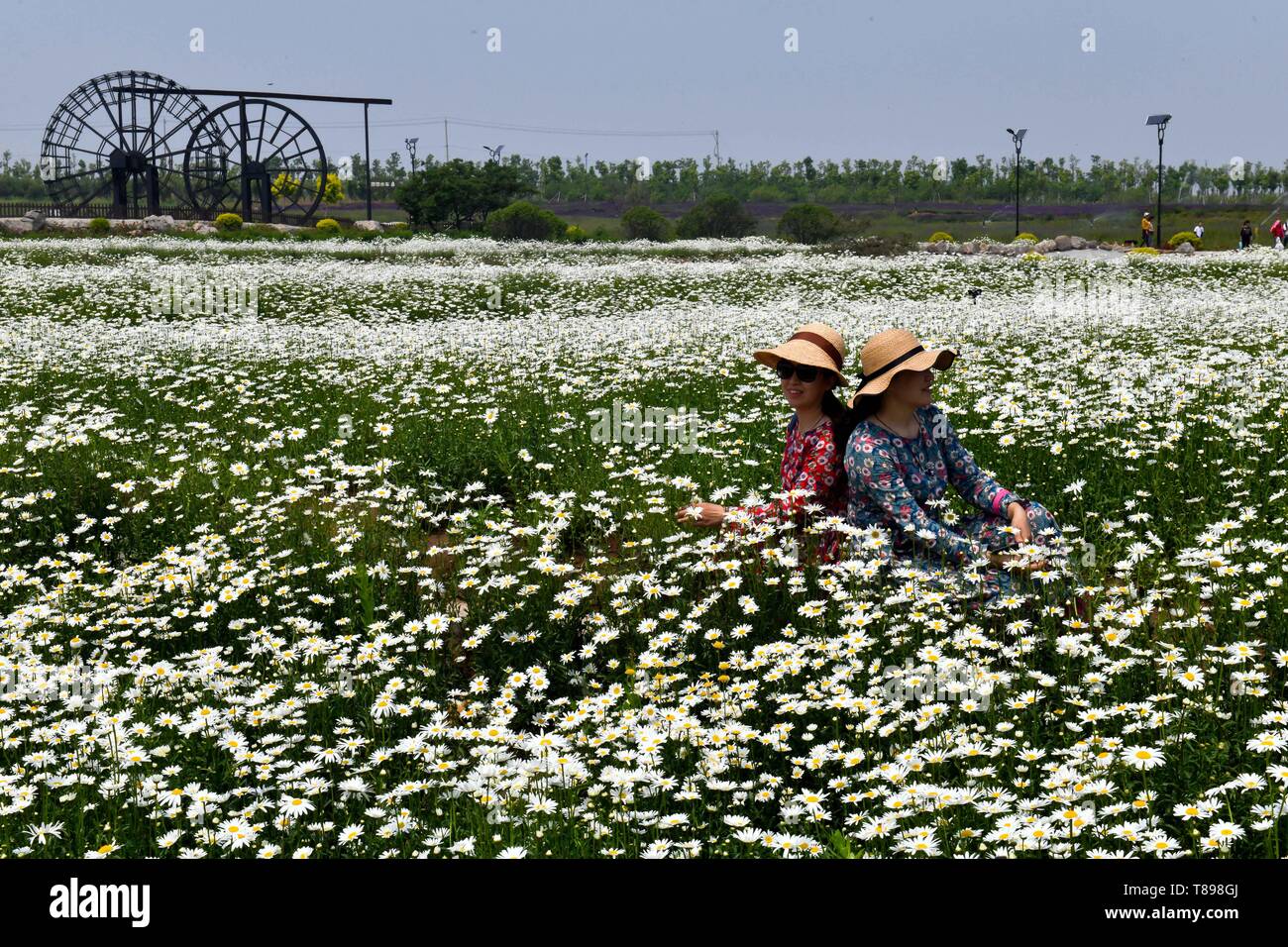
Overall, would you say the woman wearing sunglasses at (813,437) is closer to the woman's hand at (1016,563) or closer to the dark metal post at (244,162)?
the woman's hand at (1016,563)

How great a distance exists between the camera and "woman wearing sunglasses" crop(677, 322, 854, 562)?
5578mm

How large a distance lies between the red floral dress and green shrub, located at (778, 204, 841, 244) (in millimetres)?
43887

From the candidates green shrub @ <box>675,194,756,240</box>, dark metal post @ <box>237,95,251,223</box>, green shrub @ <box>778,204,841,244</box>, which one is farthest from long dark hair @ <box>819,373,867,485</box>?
dark metal post @ <box>237,95,251,223</box>

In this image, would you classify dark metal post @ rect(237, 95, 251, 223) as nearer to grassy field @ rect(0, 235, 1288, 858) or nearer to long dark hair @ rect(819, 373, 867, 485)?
grassy field @ rect(0, 235, 1288, 858)

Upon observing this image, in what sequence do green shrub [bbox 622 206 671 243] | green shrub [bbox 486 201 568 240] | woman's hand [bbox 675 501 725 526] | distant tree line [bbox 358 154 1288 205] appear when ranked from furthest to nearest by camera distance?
distant tree line [bbox 358 154 1288 205] < green shrub [bbox 622 206 671 243] < green shrub [bbox 486 201 568 240] < woman's hand [bbox 675 501 725 526]

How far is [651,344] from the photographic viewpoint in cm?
1403

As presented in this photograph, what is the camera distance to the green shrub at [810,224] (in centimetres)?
4844

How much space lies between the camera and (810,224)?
159 feet

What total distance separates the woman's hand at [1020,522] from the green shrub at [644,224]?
164 feet

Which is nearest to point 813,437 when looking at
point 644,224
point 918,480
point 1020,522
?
point 918,480

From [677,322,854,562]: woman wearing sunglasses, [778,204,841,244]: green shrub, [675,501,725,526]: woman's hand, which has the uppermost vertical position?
[778,204,841,244]: green shrub

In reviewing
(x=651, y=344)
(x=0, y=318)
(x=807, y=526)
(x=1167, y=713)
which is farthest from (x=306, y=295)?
(x=1167, y=713)

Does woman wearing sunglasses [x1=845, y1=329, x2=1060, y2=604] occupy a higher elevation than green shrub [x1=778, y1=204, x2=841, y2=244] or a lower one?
lower

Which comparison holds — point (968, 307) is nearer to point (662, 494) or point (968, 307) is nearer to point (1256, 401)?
point (1256, 401)
